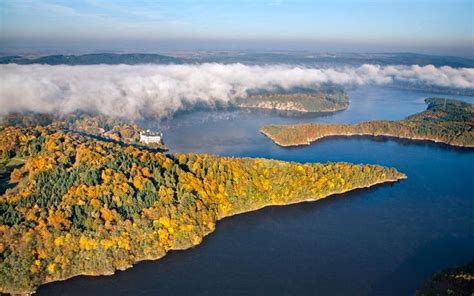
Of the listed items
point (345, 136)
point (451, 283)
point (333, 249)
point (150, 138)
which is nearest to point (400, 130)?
point (345, 136)

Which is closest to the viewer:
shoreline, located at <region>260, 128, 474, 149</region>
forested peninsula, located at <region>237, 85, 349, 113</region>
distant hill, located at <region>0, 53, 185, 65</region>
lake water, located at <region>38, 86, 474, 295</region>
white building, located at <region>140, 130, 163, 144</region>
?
lake water, located at <region>38, 86, 474, 295</region>

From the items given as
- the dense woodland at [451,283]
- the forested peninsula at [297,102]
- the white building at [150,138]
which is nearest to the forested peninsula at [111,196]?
the dense woodland at [451,283]

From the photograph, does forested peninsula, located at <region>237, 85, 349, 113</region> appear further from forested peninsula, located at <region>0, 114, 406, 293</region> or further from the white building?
forested peninsula, located at <region>0, 114, 406, 293</region>

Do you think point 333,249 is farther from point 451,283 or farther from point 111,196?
point 111,196

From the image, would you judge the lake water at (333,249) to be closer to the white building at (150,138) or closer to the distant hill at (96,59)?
the white building at (150,138)

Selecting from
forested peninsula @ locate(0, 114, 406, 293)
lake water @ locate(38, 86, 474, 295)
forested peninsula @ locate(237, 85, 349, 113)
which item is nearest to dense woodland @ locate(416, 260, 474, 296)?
lake water @ locate(38, 86, 474, 295)

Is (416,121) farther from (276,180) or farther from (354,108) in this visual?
(276,180)

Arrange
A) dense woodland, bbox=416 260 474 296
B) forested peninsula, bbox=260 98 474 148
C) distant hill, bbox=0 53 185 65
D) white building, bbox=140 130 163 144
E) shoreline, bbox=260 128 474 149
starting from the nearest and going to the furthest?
dense woodland, bbox=416 260 474 296 → white building, bbox=140 130 163 144 → shoreline, bbox=260 128 474 149 → forested peninsula, bbox=260 98 474 148 → distant hill, bbox=0 53 185 65
